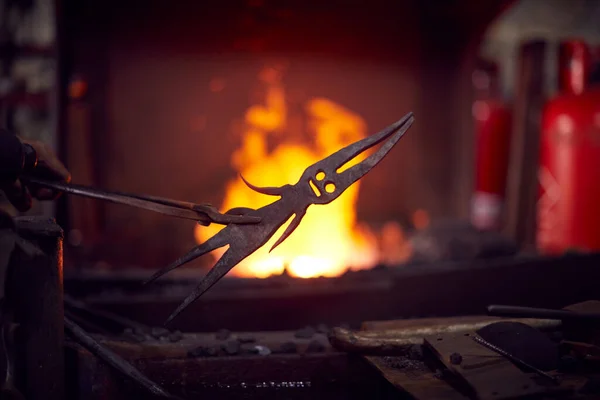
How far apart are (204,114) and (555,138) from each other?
475 centimetres

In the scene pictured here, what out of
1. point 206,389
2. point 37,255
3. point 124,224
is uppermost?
point 124,224

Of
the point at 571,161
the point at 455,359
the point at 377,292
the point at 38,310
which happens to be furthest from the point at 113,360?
the point at 571,161

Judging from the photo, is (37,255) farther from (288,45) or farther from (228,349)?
(288,45)

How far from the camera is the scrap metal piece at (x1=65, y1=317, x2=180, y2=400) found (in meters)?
1.96

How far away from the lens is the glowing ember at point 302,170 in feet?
20.3

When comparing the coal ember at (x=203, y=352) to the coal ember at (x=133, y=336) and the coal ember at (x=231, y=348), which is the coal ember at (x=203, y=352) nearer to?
the coal ember at (x=231, y=348)

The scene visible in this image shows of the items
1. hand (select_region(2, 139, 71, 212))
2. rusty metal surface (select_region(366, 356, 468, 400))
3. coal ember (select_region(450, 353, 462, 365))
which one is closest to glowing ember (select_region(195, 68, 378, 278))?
hand (select_region(2, 139, 71, 212))

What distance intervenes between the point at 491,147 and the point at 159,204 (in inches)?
327

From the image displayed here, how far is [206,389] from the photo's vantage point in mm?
2293

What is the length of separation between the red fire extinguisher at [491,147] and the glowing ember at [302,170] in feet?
11.7

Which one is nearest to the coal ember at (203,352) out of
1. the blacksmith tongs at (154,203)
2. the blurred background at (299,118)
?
the blacksmith tongs at (154,203)

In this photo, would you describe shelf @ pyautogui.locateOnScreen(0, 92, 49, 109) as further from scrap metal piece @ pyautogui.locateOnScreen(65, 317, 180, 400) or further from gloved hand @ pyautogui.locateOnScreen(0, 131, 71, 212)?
scrap metal piece @ pyautogui.locateOnScreen(65, 317, 180, 400)

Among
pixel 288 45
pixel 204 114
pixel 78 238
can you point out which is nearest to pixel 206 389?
pixel 78 238

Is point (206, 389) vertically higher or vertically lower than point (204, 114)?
lower
